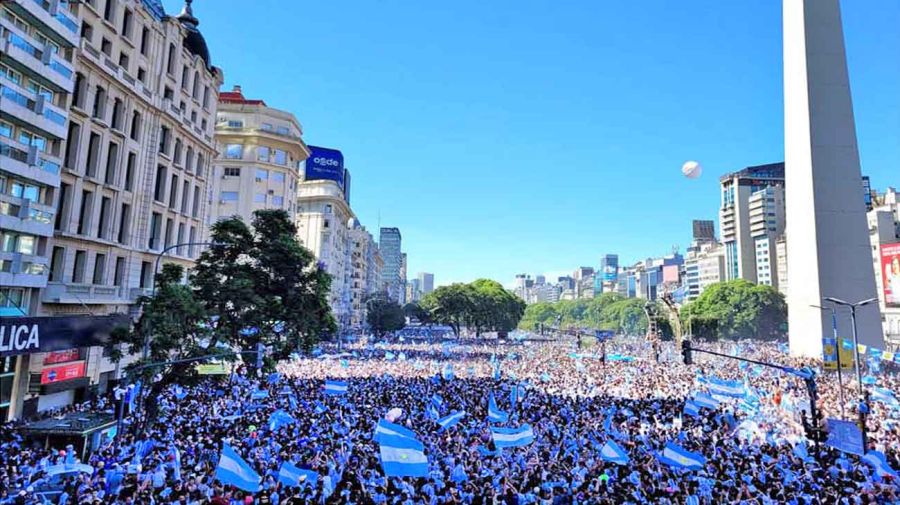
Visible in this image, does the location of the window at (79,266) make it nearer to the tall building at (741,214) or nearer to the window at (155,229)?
the window at (155,229)

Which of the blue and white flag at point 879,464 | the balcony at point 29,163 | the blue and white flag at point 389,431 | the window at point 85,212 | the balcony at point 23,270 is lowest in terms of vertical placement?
the blue and white flag at point 879,464

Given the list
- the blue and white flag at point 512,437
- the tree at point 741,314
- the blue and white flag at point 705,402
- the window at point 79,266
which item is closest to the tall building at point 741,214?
the tree at point 741,314

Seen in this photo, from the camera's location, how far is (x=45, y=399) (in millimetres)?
22047

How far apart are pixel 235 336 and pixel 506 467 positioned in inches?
570

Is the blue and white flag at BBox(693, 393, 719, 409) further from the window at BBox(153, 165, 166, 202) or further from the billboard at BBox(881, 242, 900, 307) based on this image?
the billboard at BBox(881, 242, 900, 307)

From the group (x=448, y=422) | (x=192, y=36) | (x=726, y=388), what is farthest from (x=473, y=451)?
(x=192, y=36)

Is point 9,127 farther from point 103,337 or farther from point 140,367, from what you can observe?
point 140,367

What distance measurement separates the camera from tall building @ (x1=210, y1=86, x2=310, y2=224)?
2076 inches

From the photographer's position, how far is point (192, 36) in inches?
1387

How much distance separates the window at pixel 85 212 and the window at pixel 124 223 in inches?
84.9

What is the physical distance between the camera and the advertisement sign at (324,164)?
77562 mm

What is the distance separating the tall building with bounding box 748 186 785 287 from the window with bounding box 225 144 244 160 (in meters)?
131

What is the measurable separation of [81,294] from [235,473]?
16.7m

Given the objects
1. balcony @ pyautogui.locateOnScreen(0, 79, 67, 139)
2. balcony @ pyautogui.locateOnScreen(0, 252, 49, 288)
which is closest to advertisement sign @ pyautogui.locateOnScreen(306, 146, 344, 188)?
balcony @ pyautogui.locateOnScreen(0, 79, 67, 139)
